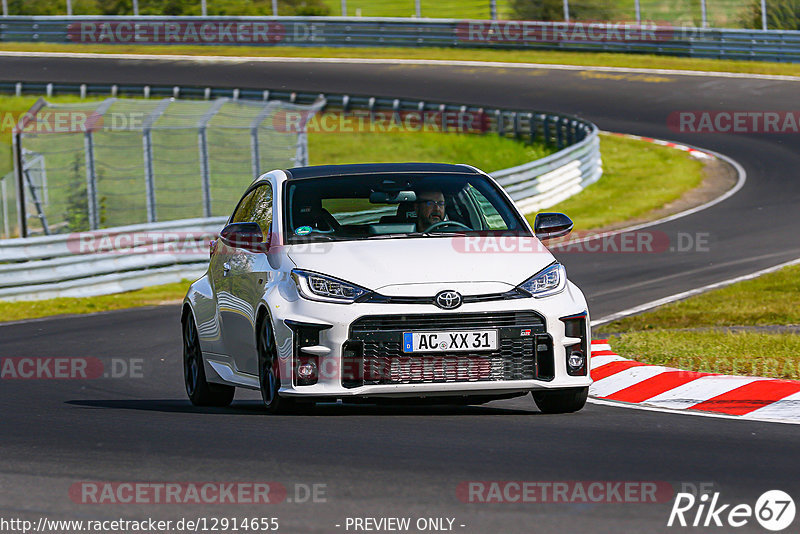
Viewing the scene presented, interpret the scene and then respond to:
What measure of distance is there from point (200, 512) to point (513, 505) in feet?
4.12

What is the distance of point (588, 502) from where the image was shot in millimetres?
5652

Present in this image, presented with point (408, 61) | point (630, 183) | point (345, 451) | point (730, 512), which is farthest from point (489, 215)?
point (408, 61)

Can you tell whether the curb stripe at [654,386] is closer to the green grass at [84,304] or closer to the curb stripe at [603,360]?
the curb stripe at [603,360]

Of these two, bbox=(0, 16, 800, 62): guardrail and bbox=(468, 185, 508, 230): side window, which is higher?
bbox=(468, 185, 508, 230): side window

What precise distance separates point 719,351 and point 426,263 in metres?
3.62

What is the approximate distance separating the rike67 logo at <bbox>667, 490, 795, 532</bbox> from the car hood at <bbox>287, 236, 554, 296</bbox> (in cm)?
238

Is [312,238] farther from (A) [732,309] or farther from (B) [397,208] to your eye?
(A) [732,309]

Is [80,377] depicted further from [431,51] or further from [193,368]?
[431,51]

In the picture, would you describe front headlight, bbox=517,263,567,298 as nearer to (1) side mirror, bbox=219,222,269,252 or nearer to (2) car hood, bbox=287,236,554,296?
(2) car hood, bbox=287,236,554,296

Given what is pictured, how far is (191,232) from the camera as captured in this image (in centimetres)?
2067

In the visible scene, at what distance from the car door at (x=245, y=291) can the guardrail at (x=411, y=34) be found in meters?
35.1

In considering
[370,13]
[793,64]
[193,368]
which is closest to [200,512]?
[193,368]

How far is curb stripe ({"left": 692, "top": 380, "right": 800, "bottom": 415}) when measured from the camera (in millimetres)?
8609

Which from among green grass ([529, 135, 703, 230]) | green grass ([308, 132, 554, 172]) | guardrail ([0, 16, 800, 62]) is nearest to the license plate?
green grass ([529, 135, 703, 230])
